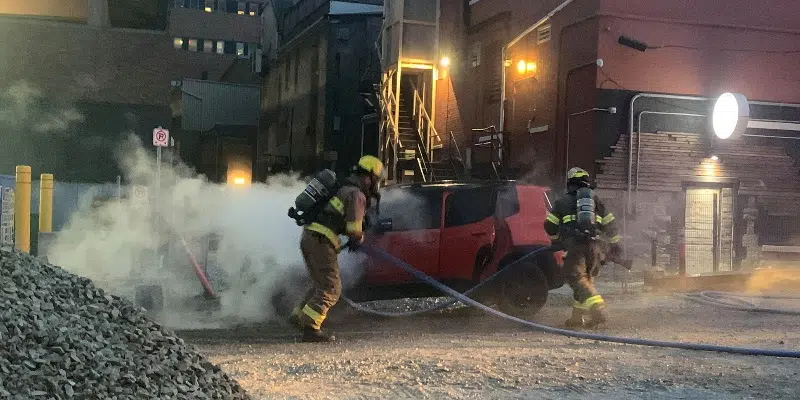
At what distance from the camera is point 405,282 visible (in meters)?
9.45

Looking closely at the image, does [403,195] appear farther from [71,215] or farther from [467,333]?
[71,215]

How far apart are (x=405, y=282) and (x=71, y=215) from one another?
1285 centimetres

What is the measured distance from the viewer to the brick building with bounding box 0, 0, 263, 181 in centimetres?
2520

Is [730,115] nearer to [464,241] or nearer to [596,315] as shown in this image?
[596,315]

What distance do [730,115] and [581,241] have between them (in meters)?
8.09

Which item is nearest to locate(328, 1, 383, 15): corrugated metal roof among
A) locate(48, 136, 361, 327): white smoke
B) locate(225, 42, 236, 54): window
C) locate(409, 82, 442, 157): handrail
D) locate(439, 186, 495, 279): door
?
locate(409, 82, 442, 157): handrail

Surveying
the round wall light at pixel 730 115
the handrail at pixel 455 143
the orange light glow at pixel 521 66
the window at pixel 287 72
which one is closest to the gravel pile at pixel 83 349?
the round wall light at pixel 730 115

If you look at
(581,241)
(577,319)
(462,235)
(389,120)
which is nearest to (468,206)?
(462,235)

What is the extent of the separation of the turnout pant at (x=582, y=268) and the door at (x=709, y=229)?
8.01 m

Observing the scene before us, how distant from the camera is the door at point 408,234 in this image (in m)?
9.35

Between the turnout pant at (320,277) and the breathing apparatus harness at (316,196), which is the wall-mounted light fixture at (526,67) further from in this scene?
the turnout pant at (320,277)

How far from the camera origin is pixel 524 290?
32.3 ft

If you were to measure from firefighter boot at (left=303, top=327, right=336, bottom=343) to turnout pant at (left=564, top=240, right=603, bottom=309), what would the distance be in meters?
3.04

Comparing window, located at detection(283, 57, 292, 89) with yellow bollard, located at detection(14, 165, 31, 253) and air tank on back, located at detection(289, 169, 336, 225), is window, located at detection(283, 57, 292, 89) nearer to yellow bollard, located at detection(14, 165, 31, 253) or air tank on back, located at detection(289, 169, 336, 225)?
yellow bollard, located at detection(14, 165, 31, 253)
